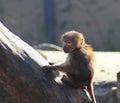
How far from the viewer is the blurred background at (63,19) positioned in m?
13.4

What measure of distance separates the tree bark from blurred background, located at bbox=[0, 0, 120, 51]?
9.28 m

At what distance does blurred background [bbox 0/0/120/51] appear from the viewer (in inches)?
526

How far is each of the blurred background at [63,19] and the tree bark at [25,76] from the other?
30.4ft

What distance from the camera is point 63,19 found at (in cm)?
1364

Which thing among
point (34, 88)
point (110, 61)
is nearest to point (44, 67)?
point (34, 88)

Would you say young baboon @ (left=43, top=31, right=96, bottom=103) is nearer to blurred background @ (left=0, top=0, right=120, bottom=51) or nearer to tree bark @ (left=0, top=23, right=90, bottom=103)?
tree bark @ (left=0, top=23, right=90, bottom=103)

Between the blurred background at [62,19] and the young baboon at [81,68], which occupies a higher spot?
the young baboon at [81,68]

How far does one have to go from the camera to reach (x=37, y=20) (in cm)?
1359

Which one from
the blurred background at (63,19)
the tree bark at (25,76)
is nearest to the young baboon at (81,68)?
the tree bark at (25,76)

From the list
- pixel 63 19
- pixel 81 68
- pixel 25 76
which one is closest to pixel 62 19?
pixel 63 19

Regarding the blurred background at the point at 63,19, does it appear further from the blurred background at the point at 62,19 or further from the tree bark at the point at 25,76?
the tree bark at the point at 25,76

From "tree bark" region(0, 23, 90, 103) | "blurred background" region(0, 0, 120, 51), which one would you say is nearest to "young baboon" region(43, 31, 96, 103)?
"tree bark" region(0, 23, 90, 103)

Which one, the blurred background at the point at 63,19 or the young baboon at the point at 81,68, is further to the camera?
the blurred background at the point at 63,19

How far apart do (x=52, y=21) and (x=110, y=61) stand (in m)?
6.48
